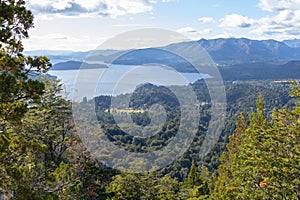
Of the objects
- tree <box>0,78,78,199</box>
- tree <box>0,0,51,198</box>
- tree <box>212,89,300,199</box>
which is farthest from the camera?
tree <box>212,89,300,199</box>

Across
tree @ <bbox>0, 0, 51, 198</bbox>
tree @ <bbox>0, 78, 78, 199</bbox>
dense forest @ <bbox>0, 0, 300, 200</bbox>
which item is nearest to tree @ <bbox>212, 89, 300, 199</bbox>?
dense forest @ <bbox>0, 0, 300, 200</bbox>

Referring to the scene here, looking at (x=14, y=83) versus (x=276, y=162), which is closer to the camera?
(x=14, y=83)

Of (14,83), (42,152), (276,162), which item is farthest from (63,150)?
(14,83)

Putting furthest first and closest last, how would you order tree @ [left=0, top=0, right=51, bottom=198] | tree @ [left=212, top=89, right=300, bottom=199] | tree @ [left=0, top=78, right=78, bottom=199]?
tree @ [left=212, top=89, right=300, bottom=199], tree @ [left=0, top=78, right=78, bottom=199], tree @ [left=0, top=0, right=51, bottom=198]

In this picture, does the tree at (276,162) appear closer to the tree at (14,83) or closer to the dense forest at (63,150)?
the dense forest at (63,150)

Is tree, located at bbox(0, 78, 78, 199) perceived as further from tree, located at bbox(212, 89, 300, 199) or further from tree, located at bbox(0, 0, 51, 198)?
tree, located at bbox(212, 89, 300, 199)

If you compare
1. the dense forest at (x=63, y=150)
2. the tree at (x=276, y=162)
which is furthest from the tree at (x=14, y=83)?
the tree at (x=276, y=162)

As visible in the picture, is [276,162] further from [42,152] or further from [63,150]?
[63,150]

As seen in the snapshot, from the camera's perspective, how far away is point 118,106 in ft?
89.4

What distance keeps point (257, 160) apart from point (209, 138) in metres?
46.6

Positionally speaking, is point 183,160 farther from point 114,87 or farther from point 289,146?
point 289,146

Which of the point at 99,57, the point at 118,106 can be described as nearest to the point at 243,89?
the point at 118,106

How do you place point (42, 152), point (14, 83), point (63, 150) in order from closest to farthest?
point (14, 83)
point (42, 152)
point (63, 150)

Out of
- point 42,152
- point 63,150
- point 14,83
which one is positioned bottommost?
point 63,150
